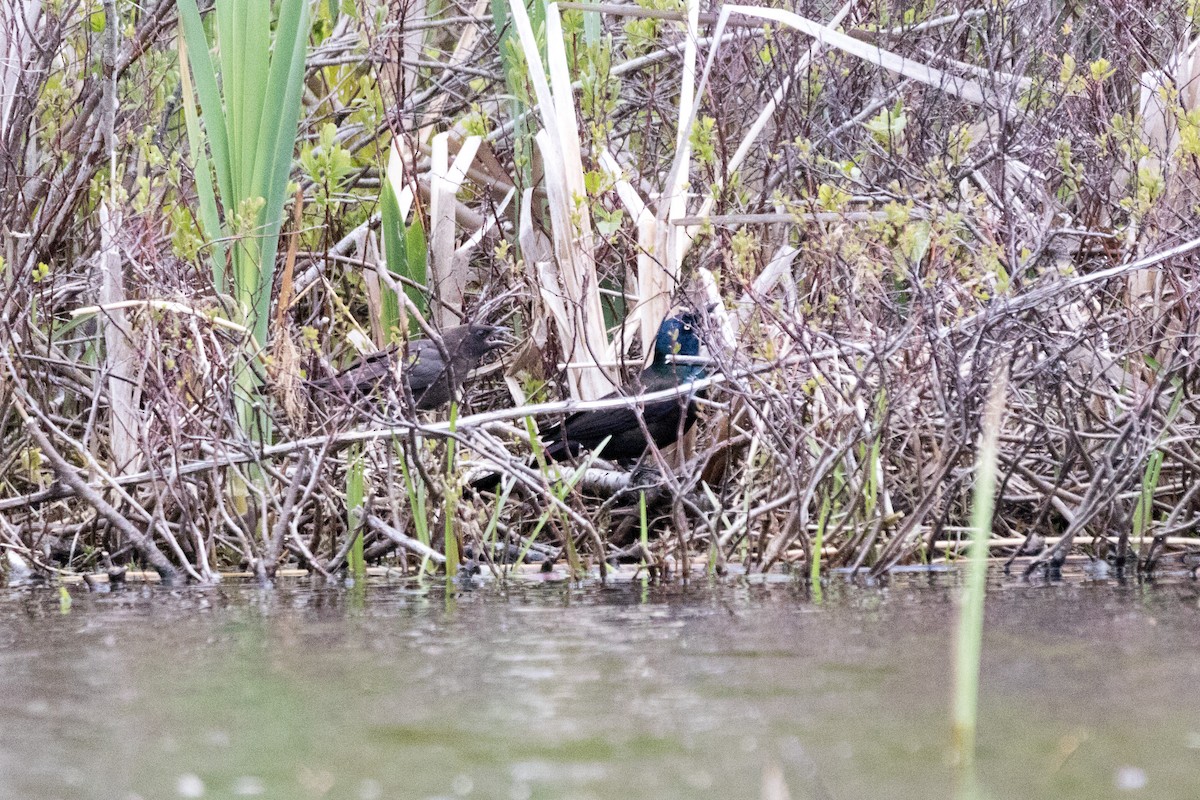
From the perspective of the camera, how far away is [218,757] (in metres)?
2.07

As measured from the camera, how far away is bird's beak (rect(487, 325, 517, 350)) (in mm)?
5793

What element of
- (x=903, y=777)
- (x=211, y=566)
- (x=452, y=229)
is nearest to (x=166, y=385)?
(x=211, y=566)

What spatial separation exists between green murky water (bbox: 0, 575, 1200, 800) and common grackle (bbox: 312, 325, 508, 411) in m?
1.27

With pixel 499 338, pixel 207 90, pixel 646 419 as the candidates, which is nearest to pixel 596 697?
pixel 207 90

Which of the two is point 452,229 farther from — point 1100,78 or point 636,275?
point 1100,78

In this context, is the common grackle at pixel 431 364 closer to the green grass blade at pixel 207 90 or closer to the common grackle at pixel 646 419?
the common grackle at pixel 646 419

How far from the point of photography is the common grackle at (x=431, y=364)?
4908 mm

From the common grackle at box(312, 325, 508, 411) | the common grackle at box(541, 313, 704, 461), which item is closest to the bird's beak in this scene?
the common grackle at box(312, 325, 508, 411)

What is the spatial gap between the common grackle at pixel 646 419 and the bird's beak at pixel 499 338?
45 cm

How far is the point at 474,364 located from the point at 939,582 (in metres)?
2.40

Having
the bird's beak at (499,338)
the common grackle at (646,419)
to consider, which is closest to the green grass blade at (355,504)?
the common grackle at (646,419)

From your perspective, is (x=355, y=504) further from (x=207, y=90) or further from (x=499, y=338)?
(x=499, y=338)

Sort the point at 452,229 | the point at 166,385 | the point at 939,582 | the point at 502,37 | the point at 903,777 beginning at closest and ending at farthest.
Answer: the point at 903,777 < the point at 939,582 < the point at 166,385 < the point at 452,229 < the point at 502,37

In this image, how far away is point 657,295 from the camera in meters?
5.05
